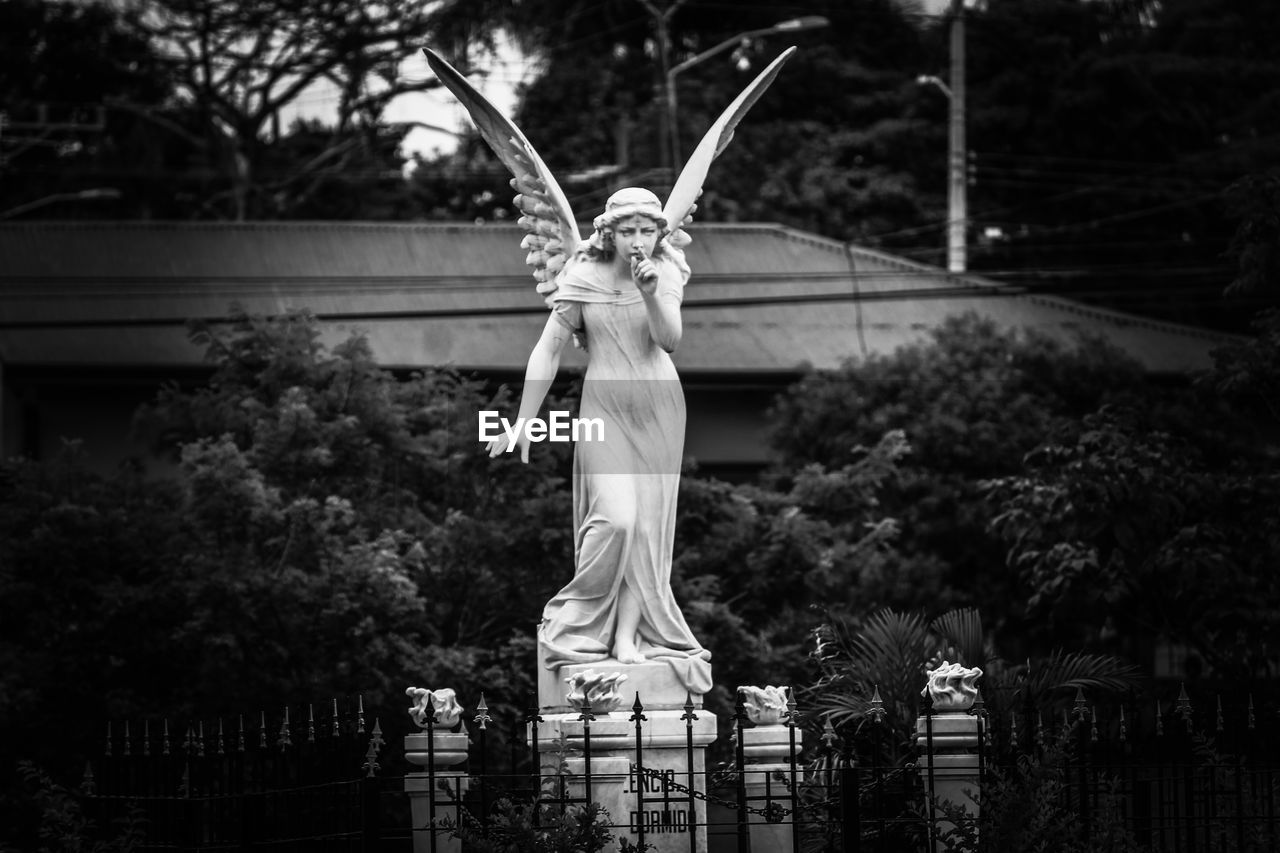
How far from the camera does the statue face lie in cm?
1257

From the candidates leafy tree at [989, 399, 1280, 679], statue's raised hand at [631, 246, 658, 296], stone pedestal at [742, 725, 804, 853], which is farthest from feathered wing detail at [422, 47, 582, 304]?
leafy tree at [989, 399, 1280, 679]

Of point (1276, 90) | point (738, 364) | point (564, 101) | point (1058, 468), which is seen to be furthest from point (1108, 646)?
point (564, 101)

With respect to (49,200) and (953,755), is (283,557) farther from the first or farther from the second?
(49,200)

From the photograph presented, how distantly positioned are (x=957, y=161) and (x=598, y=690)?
24.3m

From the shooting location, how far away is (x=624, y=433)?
12.7m

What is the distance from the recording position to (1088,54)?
36938 mm

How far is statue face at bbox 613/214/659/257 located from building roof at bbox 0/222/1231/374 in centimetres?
1882

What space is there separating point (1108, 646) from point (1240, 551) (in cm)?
595

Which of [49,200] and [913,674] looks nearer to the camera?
[913,674]

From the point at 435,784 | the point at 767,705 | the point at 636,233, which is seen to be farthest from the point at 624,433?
the point at 435,784

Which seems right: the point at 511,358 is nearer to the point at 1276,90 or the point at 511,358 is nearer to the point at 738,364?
the point at 738,364

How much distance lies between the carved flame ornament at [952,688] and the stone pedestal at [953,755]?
7cm

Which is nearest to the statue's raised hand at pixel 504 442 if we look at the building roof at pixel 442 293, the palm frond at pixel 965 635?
the palm frond at pixel 965 635

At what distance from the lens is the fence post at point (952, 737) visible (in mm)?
11500
